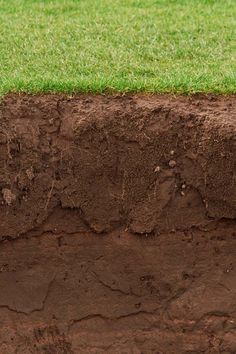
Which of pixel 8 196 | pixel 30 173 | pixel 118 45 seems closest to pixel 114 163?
pixel 30 173

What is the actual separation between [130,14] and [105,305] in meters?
2.91

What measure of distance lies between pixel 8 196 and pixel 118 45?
1.82 meters

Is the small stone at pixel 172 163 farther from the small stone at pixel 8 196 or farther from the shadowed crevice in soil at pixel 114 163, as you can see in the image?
the small stone at pixel 8 196

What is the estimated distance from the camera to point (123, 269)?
548 centimetres

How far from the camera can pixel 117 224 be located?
214 inches

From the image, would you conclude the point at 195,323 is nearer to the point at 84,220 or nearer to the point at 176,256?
the point at 176,256

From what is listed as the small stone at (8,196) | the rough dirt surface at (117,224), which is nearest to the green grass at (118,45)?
the rough dirt surface at (117,224)

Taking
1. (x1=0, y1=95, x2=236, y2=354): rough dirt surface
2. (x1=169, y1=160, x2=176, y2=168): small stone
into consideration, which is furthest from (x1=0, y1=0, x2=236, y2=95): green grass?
(x1=169, y1=160, x2=176, y2=168): small stone

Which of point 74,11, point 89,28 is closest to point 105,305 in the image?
point 89,28

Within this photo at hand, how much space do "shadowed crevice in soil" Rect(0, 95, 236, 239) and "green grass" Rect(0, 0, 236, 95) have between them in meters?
0.22

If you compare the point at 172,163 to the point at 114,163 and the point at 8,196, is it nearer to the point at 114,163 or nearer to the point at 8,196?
the point at 114,163

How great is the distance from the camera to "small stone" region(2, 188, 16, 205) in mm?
5355

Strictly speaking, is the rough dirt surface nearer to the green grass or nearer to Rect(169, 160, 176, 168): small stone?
Rect(169, 160, 176, 168): small stone

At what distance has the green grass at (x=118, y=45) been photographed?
18.4 ft
